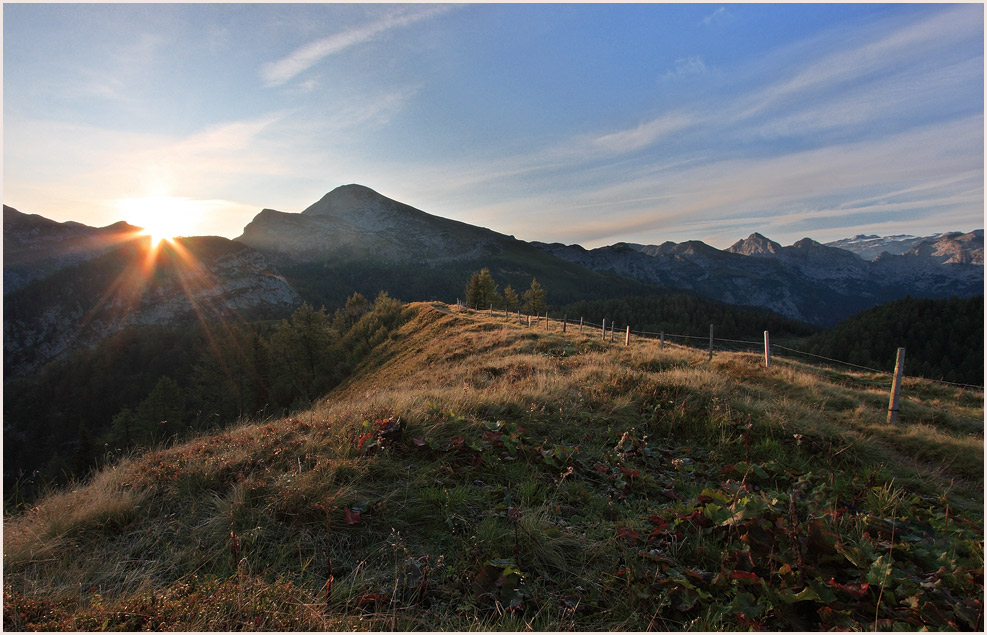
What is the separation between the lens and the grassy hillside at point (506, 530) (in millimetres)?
3512

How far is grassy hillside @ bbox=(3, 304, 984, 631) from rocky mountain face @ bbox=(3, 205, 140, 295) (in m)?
206

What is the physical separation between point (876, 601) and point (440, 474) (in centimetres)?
419

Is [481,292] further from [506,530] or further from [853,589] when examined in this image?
[853,589]

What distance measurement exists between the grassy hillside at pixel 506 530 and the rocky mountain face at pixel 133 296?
11847 centimetres

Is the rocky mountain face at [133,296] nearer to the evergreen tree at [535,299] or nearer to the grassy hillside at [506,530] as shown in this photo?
the evergreen tree at [535,299]

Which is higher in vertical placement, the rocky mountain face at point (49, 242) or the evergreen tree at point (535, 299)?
the rocky mountain face at point (49, 242)

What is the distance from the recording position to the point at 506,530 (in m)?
4.30

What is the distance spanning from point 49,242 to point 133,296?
92.0 metres

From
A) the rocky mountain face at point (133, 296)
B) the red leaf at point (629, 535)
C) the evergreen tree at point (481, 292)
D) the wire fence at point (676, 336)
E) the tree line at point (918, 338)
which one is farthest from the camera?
the rocky mountain face at point (133, 296)

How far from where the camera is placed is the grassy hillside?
11.5ft

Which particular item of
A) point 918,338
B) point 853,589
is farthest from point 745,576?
point 918,338

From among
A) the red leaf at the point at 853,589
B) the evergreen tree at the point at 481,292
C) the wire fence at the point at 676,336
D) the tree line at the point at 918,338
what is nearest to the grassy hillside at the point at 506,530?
the red leaf at the point at 853,589

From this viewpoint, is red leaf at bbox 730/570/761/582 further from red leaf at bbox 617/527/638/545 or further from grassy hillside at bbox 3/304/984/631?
red leaf at bbox 617/527/638/545

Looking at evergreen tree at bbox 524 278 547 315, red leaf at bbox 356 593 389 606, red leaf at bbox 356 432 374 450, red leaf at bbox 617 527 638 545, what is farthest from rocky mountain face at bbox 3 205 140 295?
red leaf at bbox 617 527 638 545
